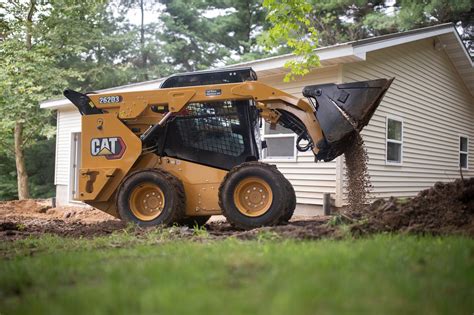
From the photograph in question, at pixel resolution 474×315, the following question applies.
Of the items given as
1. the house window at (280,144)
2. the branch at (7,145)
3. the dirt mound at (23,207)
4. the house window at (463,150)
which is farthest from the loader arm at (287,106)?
the branch at (7,145)

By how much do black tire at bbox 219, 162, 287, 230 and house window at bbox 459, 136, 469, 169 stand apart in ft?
41.9

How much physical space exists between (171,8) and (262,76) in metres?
18.5

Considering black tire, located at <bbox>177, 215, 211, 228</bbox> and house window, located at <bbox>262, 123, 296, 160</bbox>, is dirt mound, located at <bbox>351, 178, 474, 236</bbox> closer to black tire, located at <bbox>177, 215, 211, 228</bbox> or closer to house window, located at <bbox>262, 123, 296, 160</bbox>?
black tire, located at <bbox>177, 215, 211, 228</bbox>

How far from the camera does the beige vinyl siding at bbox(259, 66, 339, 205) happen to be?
10320 mm

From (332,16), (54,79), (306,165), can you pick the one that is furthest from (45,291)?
(332,16)

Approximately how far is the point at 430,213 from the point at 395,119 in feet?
24.2

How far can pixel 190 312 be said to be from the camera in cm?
241

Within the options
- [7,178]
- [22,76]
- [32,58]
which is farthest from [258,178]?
[7,178]

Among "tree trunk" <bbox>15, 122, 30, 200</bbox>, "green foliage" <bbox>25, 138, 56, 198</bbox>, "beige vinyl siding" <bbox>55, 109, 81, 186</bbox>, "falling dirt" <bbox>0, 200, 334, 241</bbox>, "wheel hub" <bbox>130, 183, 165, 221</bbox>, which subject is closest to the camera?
"falling dirt" <bbox>0, 200, 334, 241</bbox>

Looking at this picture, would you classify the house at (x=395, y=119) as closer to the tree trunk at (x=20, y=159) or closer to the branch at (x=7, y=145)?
the tree trunk at (x=20, y=159)

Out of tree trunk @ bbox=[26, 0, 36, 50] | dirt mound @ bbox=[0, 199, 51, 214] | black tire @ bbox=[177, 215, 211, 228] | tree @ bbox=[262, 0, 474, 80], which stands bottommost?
dirt mound @ bbox=[0, 199, 51, 214]

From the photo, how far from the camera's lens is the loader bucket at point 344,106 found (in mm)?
6488

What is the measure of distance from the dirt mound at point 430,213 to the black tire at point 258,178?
1142mm

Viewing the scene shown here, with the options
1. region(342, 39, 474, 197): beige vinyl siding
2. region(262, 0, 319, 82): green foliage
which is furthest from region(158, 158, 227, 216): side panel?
region(342, 39, 474, 197): beige vinyl siding
